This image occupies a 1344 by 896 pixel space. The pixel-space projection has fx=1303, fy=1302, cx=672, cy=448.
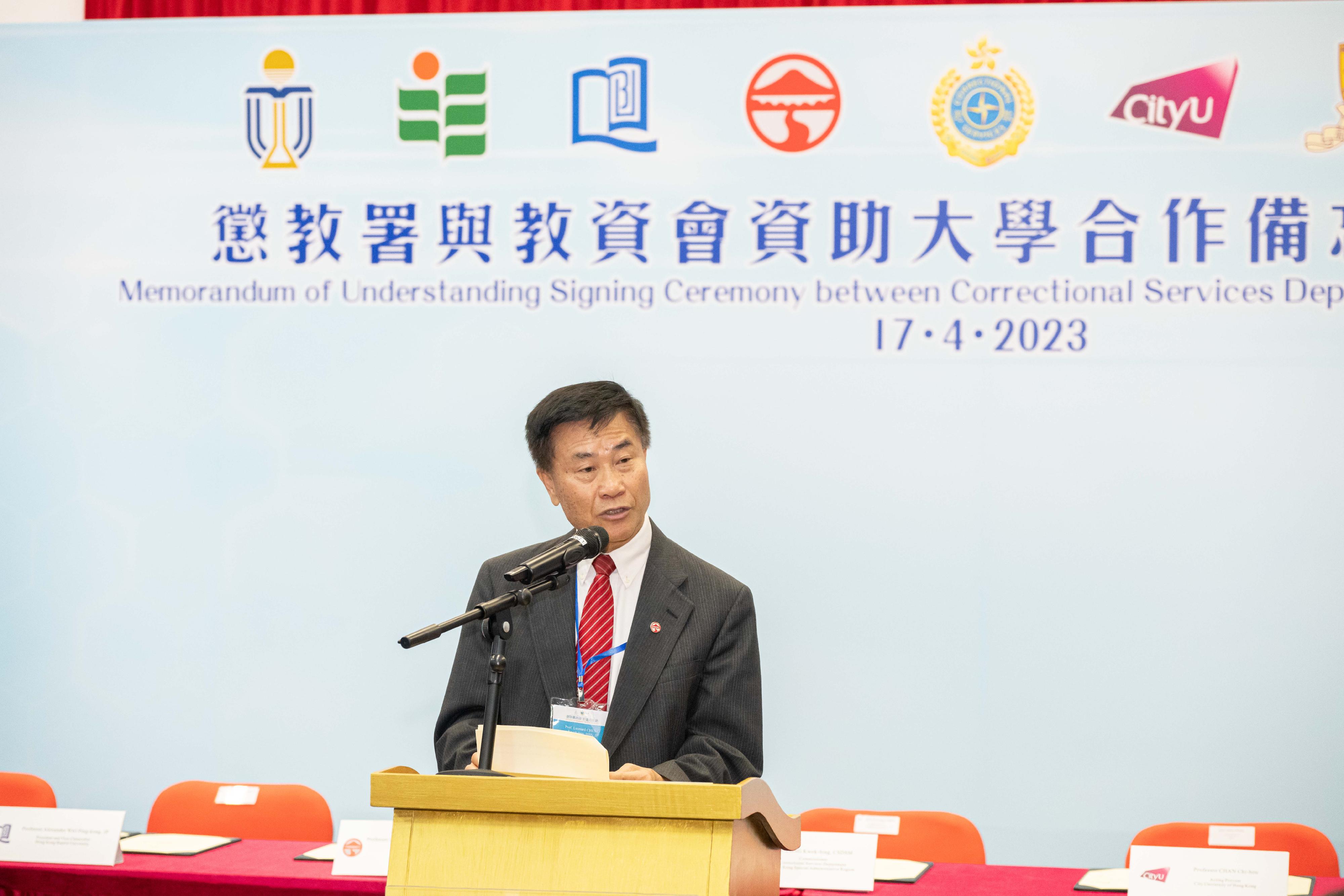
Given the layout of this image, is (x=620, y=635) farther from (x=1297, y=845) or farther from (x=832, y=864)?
(x=1297, y=845)

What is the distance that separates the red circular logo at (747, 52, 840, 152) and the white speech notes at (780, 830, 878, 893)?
2.18 metres

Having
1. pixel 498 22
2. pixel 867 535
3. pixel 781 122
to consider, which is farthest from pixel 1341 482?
pixel 498 22

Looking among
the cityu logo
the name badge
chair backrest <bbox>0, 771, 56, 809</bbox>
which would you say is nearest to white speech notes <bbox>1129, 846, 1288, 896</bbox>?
the name badge

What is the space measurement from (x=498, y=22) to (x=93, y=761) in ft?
8.93

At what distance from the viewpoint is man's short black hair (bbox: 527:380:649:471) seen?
2727mm

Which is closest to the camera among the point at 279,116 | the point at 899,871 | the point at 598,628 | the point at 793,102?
the point at 598,628

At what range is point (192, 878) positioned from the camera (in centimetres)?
268

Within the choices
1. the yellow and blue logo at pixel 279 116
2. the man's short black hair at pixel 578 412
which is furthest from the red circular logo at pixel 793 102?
the man's short black hair at pixel 578 412

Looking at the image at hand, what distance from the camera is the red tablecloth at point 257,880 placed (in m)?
2.64

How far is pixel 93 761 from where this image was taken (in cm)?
422

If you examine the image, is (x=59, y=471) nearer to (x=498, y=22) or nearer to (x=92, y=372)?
(x=92, y=372)

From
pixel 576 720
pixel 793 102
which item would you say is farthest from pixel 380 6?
pixel 576 720

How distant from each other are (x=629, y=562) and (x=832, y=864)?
0.77 metres

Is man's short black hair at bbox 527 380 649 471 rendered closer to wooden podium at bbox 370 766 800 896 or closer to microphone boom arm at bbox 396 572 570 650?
microphone boom arm at bbox 396 572 570 650
